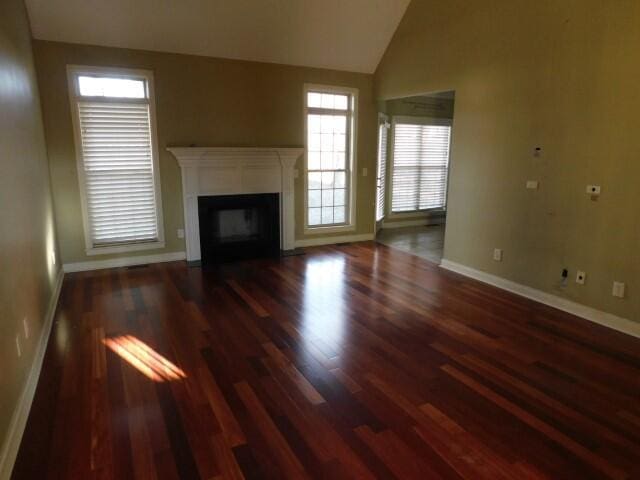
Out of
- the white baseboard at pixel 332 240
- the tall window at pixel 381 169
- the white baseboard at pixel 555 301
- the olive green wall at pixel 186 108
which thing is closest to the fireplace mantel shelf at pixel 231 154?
the olive green wall at pixel 186 108

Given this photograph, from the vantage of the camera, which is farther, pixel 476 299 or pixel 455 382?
pixel 476 299

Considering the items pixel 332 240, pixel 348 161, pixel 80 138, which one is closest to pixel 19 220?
pixel 80 138

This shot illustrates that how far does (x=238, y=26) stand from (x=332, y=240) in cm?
318

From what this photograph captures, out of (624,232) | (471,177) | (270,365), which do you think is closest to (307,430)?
(270,365)

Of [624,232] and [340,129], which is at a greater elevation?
[340,129]

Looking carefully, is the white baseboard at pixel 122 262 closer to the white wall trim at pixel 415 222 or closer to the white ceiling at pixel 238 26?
the white ceiling at pixel 238 26

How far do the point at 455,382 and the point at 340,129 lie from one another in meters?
4.42

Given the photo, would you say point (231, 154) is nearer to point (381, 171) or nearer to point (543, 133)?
point (381, 171)

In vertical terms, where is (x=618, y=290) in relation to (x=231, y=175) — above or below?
below

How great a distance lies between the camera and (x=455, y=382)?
2688 mm

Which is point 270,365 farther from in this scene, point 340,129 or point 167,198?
point 340,129

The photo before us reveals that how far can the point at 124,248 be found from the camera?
516 cm

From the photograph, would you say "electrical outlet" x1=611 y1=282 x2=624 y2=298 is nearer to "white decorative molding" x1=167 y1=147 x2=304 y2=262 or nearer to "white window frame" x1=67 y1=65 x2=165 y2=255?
"white decorative molding" x1=167 y1=147 x2=304 y2=262

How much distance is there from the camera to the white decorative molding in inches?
205
